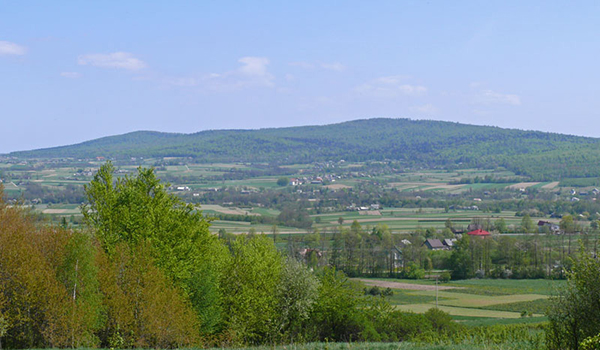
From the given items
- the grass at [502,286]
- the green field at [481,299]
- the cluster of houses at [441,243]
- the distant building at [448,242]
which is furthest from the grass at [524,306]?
the distant building at [448,242]

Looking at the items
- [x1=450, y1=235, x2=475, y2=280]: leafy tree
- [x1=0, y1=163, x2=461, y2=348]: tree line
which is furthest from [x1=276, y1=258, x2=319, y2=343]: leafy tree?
[x1=450, y1=235, x2=475, y2=280]: leafy tree

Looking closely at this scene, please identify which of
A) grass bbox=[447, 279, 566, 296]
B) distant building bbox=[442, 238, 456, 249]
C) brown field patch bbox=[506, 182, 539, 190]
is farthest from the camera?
brown field patch bbox=[506, 182, 539, 190]

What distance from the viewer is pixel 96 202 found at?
32.9m

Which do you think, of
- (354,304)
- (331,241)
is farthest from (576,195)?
(354,304)

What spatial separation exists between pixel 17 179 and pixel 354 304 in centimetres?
16170

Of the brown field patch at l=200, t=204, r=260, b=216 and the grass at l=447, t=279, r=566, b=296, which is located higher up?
the brown field patch at l=200, t=204, r=260, b=216

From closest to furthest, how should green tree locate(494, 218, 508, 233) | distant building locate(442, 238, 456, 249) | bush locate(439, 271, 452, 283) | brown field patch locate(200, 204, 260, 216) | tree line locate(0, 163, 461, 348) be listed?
tree line locate(0, 163, 461, 348)
bush locate(439, 271, 452, 283)
distant building locate(442, 238, 456, 249)
green tree locate(494, 218, 508, 233)
brown field patch locate(200, 204, 260, 216)

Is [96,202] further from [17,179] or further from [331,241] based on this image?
[17,179]

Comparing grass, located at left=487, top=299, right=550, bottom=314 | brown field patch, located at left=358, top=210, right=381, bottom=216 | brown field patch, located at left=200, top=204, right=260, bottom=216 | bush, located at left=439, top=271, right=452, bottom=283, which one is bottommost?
bush, located at left=439, top=271, right=452, bottom=283

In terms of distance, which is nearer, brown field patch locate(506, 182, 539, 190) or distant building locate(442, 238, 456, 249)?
distant building locate(442, 238, 456, 249)

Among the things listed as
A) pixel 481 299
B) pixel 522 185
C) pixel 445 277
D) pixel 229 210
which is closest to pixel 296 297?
pixel 481 299

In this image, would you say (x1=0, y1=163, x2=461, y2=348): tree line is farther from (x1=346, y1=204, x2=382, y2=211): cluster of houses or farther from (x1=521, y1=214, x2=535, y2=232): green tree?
(x1=346, y1=204, x2=382, y2=211): cluster of houses

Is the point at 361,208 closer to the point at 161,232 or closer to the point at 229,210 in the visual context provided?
the point at 229,210

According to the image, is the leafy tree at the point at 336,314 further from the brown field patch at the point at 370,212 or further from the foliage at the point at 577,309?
the brown field patch at the point at 370,212
